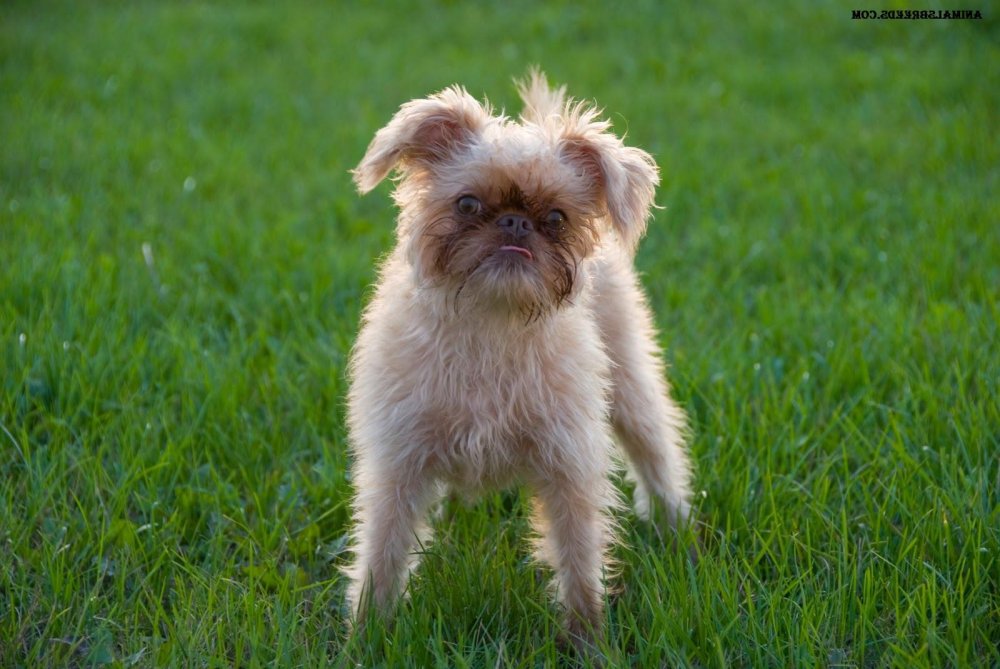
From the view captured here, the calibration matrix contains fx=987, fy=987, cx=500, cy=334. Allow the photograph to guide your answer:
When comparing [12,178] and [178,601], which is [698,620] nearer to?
[178,601]

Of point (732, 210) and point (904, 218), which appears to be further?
point (732, 210)

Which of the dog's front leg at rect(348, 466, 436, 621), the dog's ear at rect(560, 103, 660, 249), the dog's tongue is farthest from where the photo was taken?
the dog's front leg at rect(348, 466, 436, 621)

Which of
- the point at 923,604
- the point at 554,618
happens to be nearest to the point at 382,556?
the point at 554,618

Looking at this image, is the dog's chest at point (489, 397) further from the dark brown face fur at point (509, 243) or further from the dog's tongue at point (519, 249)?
the dog's tongue at point (519, 249)

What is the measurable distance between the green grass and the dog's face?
0.99 meters

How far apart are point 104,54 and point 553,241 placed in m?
7.90

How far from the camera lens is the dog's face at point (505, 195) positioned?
2719 mm

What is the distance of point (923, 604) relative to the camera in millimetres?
2820

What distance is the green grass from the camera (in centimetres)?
294

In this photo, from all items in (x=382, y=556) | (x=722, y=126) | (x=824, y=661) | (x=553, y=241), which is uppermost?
(x=722, y=126)

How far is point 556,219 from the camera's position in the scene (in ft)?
9.23

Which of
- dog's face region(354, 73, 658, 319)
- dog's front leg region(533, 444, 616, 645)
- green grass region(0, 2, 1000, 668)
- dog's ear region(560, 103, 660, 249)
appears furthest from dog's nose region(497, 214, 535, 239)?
green grass region(0, 2, 1000, 668)

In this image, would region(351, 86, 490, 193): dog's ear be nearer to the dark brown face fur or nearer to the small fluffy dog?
the small fluffy dog

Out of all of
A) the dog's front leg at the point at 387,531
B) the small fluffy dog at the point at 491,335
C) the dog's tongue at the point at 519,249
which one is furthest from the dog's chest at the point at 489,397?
the dog's tongue at the point at 519,249
